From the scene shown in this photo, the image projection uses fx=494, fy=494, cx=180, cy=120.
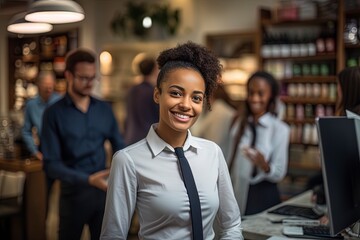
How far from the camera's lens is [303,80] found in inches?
240

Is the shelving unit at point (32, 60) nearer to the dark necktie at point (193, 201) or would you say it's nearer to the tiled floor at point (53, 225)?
the tiled floor at point (53, 225)

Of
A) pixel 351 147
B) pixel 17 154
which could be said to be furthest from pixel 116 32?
pixel 351 147

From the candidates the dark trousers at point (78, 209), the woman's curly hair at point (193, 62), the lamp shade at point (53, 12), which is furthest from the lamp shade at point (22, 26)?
the woman's curly hair at point (193, 62)

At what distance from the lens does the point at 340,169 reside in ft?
6.03

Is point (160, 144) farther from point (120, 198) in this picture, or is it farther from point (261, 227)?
point (261, 227)

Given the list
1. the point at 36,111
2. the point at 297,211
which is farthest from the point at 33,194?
the point at 297,211

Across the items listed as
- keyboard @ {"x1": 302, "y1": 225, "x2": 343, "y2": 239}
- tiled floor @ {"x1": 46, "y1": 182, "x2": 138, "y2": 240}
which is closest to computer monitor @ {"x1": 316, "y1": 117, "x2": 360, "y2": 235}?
keyboard @ {"x1": 302, "y1": 225, "x2": 343, "y2": 239}

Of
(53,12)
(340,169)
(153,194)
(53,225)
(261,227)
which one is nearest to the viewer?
(153,194)

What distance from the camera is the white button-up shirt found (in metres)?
1.55

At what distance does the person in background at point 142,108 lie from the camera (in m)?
4.61

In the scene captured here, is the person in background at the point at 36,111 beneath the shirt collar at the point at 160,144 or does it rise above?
beneath

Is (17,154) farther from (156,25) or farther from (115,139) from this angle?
(156,25)

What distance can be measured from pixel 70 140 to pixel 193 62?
128 centimetres

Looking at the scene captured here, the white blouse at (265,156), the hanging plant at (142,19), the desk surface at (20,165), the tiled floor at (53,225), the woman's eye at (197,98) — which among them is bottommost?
the tiled floor at (53,225)
